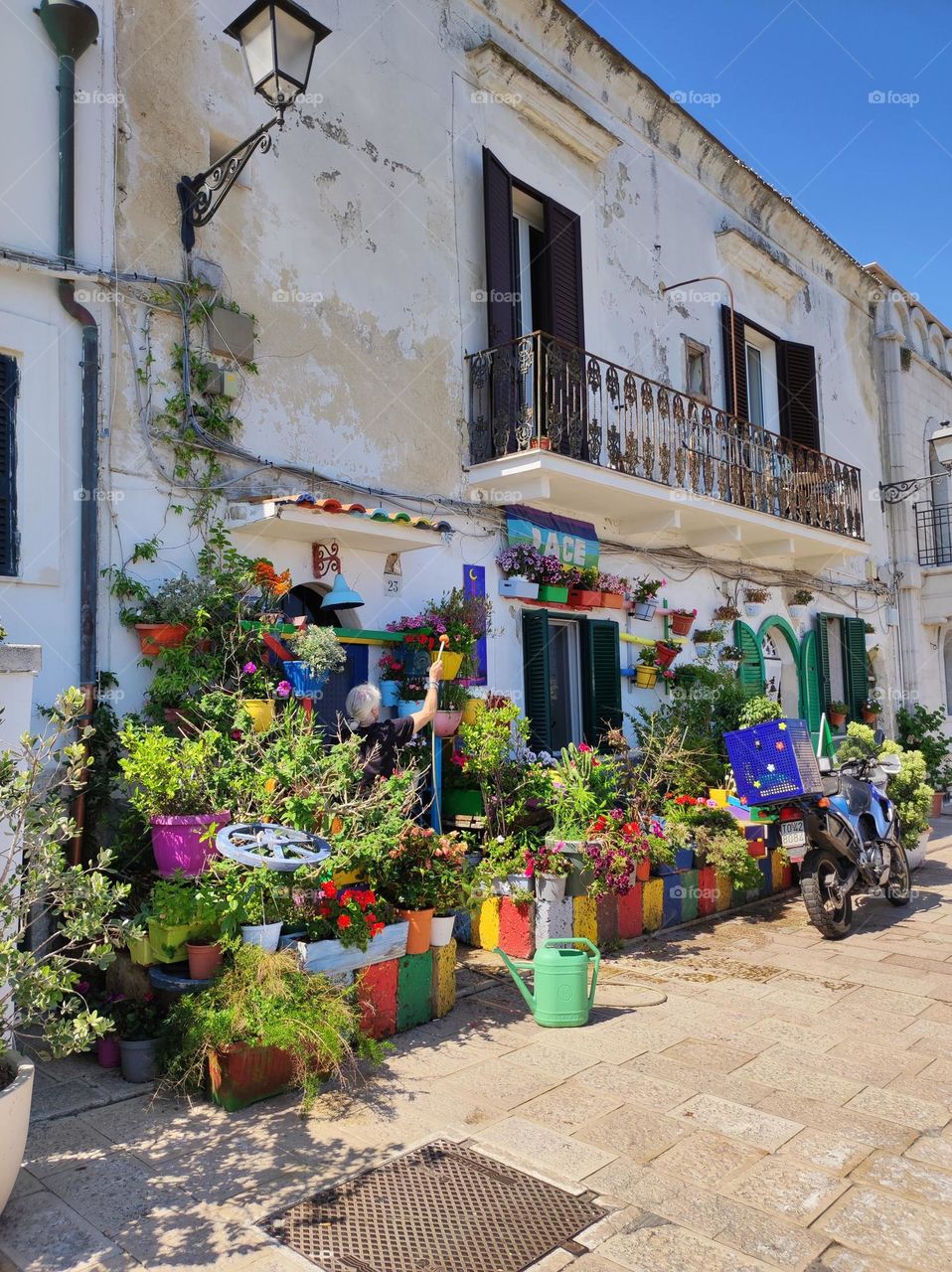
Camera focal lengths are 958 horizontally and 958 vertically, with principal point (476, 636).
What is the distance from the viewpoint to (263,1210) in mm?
3465

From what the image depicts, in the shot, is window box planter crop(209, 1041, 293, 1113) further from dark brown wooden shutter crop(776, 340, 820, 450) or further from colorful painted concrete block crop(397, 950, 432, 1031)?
dark brown wooden shutter crop(776, 340, 820, 450)

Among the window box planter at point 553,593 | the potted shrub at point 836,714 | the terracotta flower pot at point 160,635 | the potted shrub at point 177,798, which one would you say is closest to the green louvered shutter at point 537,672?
the window box planter at point 553,593

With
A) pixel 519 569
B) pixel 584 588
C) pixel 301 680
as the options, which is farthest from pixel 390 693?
pixel 584 588

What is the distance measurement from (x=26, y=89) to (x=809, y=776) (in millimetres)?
7201

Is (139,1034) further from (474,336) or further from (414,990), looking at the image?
(474,336)

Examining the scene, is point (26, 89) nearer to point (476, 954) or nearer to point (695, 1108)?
point (476, 954)

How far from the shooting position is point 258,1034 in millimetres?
4277

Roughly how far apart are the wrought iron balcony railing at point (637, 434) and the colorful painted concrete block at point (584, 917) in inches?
154

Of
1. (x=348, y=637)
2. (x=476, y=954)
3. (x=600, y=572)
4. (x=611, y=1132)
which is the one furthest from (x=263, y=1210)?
(x=600, y=572)

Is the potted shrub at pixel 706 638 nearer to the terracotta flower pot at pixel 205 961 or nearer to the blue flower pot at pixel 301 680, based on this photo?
the blue flower pot at pixel 301 680

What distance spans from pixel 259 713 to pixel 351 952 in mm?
1547

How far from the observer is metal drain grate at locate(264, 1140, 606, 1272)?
3.21 m

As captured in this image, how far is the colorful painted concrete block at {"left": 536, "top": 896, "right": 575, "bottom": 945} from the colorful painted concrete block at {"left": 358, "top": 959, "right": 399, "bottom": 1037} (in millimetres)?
1583

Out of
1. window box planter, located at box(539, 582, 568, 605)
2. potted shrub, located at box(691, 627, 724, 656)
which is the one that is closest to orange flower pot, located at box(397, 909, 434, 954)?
window box planter, located at box(539, 582, 568, 605)
